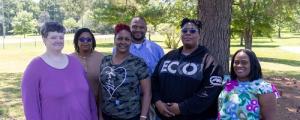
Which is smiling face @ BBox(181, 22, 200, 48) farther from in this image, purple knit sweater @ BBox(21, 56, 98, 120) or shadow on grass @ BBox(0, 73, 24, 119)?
shadow on grass @ BBox(0, 73, 24, 119)

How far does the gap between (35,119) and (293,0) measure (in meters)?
8.87

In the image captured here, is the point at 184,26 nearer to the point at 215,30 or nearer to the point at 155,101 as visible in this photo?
the point at 155,101

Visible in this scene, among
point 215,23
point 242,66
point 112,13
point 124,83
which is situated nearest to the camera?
point 242,66

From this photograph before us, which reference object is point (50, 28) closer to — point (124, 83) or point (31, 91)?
point (31, 91)

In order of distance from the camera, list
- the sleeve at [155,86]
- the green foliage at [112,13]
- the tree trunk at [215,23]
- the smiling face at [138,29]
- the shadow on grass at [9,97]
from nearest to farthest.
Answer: the sleeve at [155,86] < the smiling face at [138,29] < the tree trunk at [215,23] < the shadow on grass at [9,97] < the green foliage at [112,13]

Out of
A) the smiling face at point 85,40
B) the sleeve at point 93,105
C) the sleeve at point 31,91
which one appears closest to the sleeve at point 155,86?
the sleeve at point 93,105

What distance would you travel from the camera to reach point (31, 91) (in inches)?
129

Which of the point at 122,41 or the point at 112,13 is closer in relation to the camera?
the point at 122,41

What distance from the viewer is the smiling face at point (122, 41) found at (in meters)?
3.79

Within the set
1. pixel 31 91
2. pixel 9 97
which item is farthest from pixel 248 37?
pixel 31 91

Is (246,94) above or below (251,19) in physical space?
below

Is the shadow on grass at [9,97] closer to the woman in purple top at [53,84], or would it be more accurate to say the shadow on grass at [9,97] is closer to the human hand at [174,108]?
the woman in purple top at [53,84]

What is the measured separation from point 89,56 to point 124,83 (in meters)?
0.70

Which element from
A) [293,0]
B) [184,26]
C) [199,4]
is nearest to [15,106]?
[199,4]
